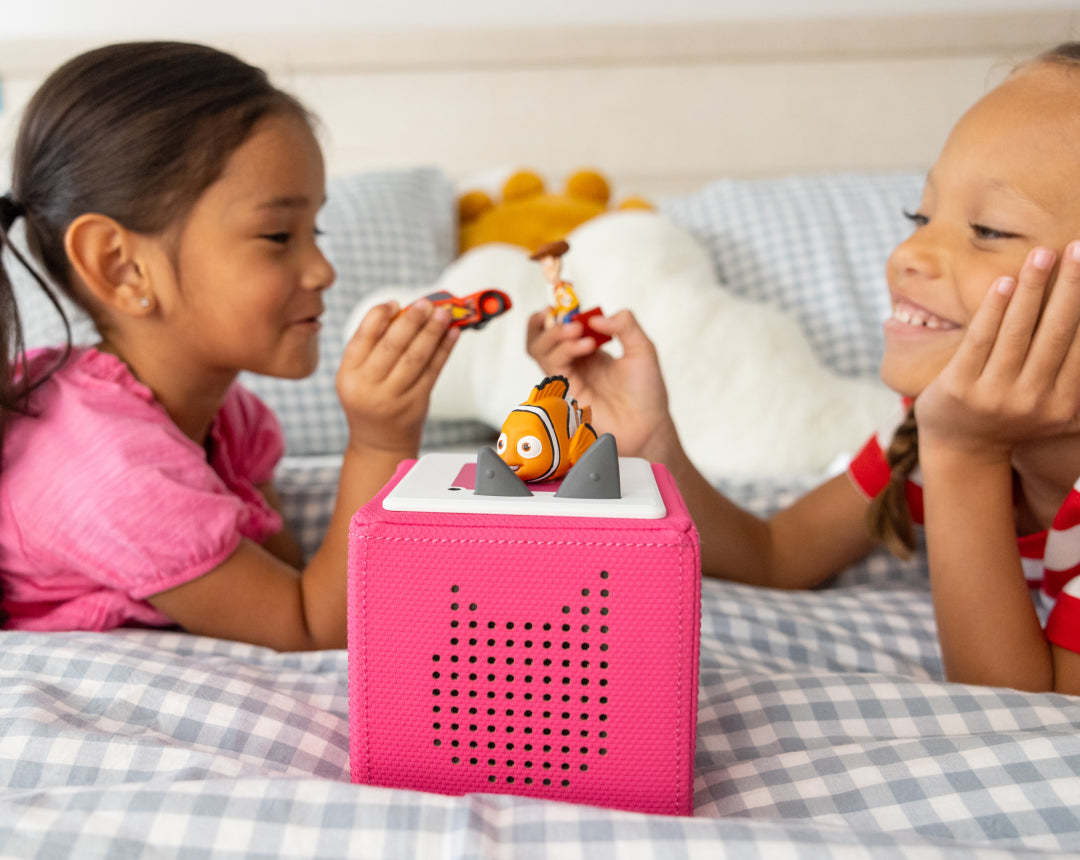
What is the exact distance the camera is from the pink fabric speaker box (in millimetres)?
525

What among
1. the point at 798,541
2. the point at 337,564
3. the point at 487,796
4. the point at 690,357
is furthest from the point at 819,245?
the point at 487,796

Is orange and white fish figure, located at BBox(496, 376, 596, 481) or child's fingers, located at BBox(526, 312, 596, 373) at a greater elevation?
orange and white fish figure, located at BBox(496, 376, 596, 481)

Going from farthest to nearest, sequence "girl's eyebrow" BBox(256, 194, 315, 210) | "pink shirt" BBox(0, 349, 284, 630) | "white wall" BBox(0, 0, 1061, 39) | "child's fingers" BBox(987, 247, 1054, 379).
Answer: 1. "white wall" BBox(0, 0, 1061, 39)
2. "girl's eyebrow" BBox(256, 194, 315, 210)
3. "pink shirt" BBox(0, 349, 284, 630)
4. "child's fingers" BBox(987, 247, 1054, 379)

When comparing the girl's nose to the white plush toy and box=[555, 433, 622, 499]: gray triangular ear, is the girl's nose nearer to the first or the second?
the white plush toy

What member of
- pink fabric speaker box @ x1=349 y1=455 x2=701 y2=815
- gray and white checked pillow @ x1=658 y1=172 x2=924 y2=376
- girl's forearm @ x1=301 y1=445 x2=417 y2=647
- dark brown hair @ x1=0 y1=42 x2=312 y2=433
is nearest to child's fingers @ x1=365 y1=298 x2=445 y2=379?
girl's forearm @ x1=301 y1=445 x2=417 y2=647

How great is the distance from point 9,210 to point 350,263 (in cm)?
73

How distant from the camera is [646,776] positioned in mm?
550

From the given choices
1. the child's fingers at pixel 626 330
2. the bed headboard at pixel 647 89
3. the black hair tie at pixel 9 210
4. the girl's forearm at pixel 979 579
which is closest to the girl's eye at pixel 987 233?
the girl's forearm at pixel 979 579

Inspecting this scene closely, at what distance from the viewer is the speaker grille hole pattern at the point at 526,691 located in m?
0.54

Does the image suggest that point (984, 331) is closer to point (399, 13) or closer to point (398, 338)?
point (398, 338)

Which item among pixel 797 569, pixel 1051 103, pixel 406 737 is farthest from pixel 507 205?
pixel 406 737

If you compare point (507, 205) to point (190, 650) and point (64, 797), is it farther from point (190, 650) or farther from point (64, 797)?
point (64, 797)

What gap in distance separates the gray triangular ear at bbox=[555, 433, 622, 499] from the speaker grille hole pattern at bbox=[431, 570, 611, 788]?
0.16 feet

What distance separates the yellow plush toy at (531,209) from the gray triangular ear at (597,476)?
1253 millimetres
